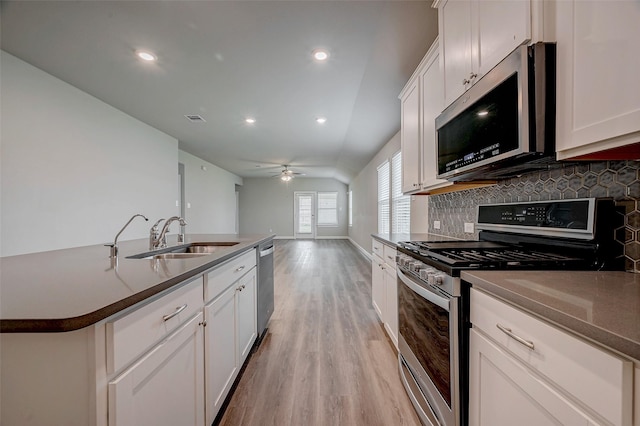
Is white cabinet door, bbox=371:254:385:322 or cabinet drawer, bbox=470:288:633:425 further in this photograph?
white cabinet door, bbox=371:254:385:322

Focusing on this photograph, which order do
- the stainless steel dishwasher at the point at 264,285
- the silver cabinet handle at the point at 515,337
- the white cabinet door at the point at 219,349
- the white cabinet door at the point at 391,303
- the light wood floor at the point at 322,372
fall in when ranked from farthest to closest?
the stainless steel dishwasher at the point at 264,285 < the white cabinet door at the point at 391,303 < the light wood floor at the point at 322,372 < the white cabinet door at the point at 219,349 < the silver cabinet handle at the point at 515,337

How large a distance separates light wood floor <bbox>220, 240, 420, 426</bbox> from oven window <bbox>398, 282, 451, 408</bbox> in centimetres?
43

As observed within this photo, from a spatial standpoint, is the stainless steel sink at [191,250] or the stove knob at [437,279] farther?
the stainless steel sink at [191,250]

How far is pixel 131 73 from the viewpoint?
2.78m

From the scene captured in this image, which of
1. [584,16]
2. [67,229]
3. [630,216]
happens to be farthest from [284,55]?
[67,229]

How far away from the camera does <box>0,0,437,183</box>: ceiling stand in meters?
1.91

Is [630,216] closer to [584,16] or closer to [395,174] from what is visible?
[584,16]

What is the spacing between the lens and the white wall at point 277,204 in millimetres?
11406

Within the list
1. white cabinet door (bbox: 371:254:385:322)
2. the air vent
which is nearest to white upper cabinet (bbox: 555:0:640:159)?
white cabinet door (bbox: 371:254:385:322)

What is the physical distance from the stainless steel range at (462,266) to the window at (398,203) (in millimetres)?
2221

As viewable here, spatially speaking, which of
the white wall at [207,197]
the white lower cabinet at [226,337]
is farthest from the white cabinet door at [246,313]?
the white wall at [207,197]

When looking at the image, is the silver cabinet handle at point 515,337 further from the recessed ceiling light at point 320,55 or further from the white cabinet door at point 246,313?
the recessed ceiling light at point 320,55

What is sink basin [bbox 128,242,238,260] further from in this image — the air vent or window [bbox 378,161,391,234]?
window [bbox 378,161,391,234]

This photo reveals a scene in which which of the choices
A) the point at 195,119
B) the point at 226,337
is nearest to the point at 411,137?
the point at 226,337
